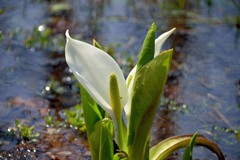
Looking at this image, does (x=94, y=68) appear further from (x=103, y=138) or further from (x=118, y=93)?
(x=103, y=138)

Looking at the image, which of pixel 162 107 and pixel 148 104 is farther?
pixel 162 107

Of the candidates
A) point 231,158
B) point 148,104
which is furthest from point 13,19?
point 148,104

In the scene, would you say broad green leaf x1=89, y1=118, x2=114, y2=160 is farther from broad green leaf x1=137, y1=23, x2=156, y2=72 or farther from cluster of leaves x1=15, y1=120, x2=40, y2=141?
cluster of leaves x1=15, y1=120, x2=40, y2=141

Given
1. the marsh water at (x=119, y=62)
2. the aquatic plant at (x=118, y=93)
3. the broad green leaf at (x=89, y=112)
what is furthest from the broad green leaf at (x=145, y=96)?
the marsh water at (x=119, y=62)

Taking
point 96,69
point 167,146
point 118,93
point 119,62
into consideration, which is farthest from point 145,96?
point 119,62

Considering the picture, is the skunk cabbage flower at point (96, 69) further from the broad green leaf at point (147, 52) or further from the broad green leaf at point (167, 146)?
the broad green leaf at point (167, 146)

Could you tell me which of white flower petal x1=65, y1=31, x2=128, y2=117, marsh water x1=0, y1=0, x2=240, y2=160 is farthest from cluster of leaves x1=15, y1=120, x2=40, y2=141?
white flower petal x1=65, y1=31, x2=128, y2=117

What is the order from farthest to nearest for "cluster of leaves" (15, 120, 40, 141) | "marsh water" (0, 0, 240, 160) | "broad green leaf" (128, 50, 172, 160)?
"marsh water" (0, 0, 240, 160)
"cluster of leaves" (15, 120, 40, 141)
"broad green leaf" (128, 50, 172, 160)

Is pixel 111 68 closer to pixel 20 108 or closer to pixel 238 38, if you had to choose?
pixel 20 108
